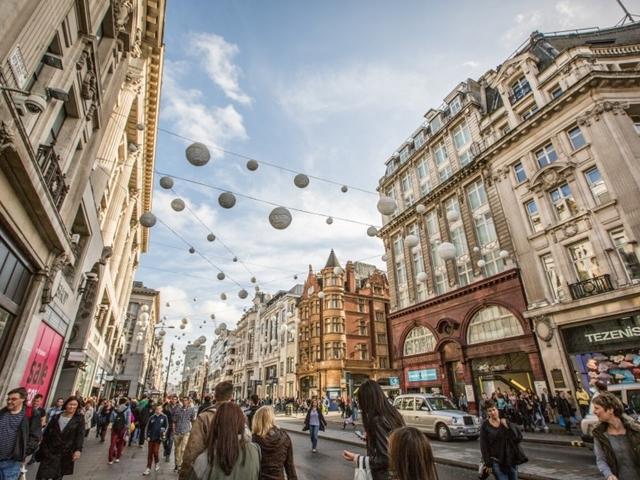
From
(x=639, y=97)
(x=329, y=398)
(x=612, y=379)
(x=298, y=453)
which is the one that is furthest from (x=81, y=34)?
(x=329, y=398)

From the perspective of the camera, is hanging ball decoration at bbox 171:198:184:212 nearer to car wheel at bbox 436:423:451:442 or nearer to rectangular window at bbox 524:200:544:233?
car wheel at bbox 436:423:451:442

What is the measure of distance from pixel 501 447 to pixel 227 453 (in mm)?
4864

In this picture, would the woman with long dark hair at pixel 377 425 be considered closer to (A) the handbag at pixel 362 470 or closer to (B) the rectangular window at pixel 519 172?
(A) the handbag at pixel 362 470

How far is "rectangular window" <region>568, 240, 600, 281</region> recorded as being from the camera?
17781 millimetres

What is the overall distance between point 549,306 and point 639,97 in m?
13.1

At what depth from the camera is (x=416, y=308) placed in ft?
95.3

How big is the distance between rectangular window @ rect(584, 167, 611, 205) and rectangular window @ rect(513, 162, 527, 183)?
3.96 metres

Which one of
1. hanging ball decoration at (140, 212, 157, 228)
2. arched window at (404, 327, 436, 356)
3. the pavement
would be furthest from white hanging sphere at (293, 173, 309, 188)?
arched window at (404, 327, 436, 356)

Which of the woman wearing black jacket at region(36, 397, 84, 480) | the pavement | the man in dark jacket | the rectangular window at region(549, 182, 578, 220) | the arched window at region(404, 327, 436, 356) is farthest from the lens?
the arched window at region(404, 327, 436, 356)

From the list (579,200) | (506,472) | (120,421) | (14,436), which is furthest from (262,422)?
(579,200)

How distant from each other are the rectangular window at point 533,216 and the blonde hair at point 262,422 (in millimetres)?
22447

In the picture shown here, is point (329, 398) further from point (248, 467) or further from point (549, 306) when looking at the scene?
point (248, 467)

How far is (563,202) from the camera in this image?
20.0 meters

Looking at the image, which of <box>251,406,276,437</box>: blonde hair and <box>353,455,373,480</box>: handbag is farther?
<box>251,406,276,437</box>: blonde hair
